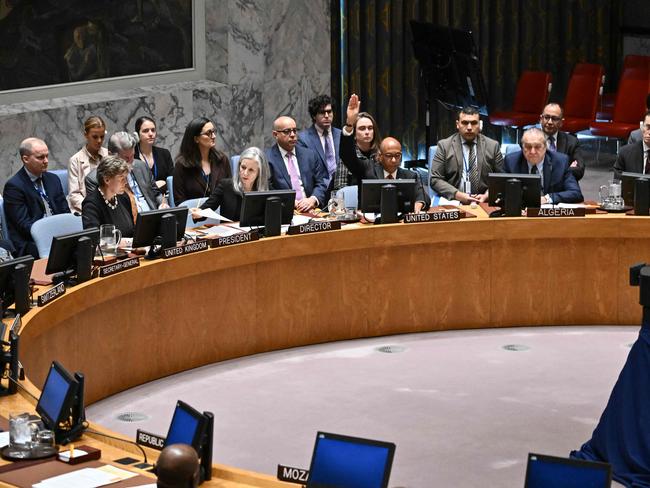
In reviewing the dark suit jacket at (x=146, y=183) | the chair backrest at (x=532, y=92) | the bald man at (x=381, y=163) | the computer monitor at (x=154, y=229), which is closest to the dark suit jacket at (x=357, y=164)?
the bald man at (x=381, y=163)

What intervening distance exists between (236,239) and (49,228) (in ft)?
3.31

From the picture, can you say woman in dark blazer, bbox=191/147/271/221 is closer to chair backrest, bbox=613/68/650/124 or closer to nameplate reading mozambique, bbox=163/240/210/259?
nameplate reading mozambique, bbox=163/240/210/259

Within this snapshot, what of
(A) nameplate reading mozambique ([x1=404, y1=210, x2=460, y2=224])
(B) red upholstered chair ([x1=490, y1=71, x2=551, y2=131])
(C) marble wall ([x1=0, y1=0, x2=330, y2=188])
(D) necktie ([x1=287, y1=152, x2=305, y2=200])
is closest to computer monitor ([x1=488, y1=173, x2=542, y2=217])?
(A) nameplate reading mozambique ([x1=404, y1=210, x2=460, y2=224])

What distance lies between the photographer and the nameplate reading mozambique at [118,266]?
6.06m

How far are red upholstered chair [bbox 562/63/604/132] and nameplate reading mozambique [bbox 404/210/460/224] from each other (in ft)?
16.7

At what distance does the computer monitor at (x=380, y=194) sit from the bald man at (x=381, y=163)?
11.6 inches

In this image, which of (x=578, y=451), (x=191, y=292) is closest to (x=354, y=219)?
(x=191, y=292)

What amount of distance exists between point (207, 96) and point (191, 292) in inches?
164

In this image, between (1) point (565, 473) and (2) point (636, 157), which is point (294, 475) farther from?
(2) point (636, 157)

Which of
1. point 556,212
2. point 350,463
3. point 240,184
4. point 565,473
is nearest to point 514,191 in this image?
point 556,212

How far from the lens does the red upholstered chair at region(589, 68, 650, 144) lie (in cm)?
1193

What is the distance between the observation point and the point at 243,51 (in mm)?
10859

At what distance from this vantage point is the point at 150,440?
395cm

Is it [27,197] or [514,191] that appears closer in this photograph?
[514,191]
